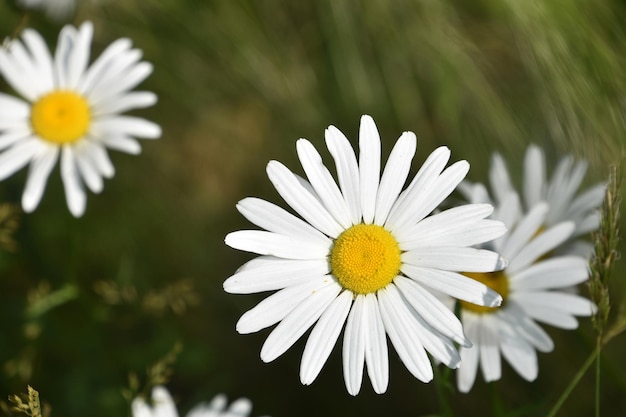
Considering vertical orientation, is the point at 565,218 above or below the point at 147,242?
below

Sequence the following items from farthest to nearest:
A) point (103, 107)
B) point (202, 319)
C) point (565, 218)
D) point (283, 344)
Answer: point (202, 319) → point (103, 107) → point (565, 218) → point (283, 344)

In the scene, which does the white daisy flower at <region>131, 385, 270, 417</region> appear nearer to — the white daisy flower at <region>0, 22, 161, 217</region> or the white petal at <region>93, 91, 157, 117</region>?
the white daisy flower at <region>0, 22, 161, 217</region>

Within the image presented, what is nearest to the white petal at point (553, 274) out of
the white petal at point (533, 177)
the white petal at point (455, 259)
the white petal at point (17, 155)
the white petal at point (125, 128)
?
the white petal at point (533, 177)

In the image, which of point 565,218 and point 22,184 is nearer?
point 565,218

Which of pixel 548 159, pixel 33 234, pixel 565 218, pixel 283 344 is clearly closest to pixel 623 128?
pixel 565 218

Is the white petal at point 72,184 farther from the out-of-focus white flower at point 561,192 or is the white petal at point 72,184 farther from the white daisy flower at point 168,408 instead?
the out-of-focus white flower at point 561,192

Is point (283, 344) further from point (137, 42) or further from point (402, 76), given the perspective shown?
point (137, 42)
